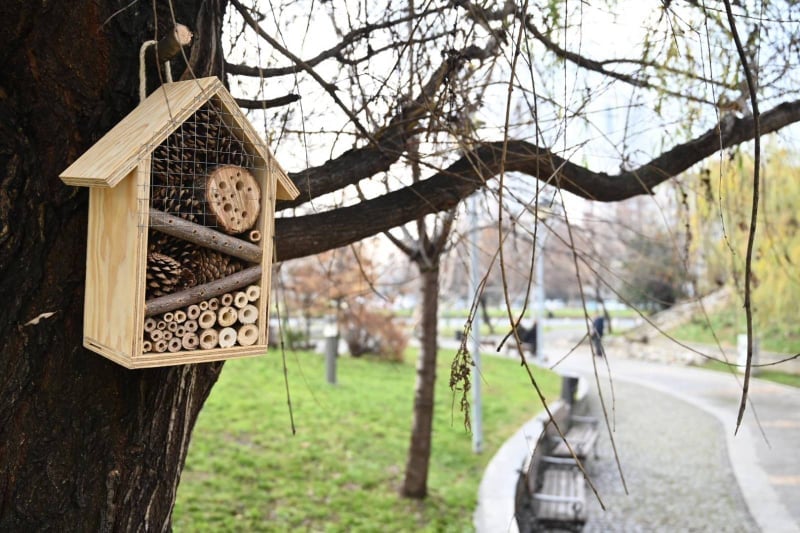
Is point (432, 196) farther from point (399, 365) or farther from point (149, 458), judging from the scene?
point (399, 365)

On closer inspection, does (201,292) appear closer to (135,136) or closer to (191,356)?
(191,356)

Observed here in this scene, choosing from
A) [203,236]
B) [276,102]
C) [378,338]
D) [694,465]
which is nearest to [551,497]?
[694,465]

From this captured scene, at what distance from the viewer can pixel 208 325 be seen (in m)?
1.87

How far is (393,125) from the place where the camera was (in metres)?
2.64

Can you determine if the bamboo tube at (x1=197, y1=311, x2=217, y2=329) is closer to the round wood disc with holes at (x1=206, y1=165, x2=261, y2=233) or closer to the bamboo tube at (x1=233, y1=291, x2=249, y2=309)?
the bamboo tube at (x1=233, y1=291, x2=249, y2=309)

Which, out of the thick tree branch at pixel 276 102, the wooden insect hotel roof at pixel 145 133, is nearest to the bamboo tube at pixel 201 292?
the wooden insect hotel roof at pixel 145 133

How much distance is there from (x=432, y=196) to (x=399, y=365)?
14444 mm

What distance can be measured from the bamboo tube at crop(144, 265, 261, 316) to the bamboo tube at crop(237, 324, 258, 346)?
11 cm

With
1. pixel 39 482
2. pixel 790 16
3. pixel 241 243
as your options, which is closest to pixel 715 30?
pixel 790 16

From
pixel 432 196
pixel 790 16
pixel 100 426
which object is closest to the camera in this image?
pixel 100 426

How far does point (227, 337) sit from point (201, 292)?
0.49ft

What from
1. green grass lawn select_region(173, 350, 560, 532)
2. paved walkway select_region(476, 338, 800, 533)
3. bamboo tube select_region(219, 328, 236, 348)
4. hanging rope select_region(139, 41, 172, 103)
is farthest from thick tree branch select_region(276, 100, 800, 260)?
paved walkway select_region(476, 338, 800, 533)

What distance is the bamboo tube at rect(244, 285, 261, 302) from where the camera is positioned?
Result: 1947 millimetres

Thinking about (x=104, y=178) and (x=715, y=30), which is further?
(x=715, y=30)
